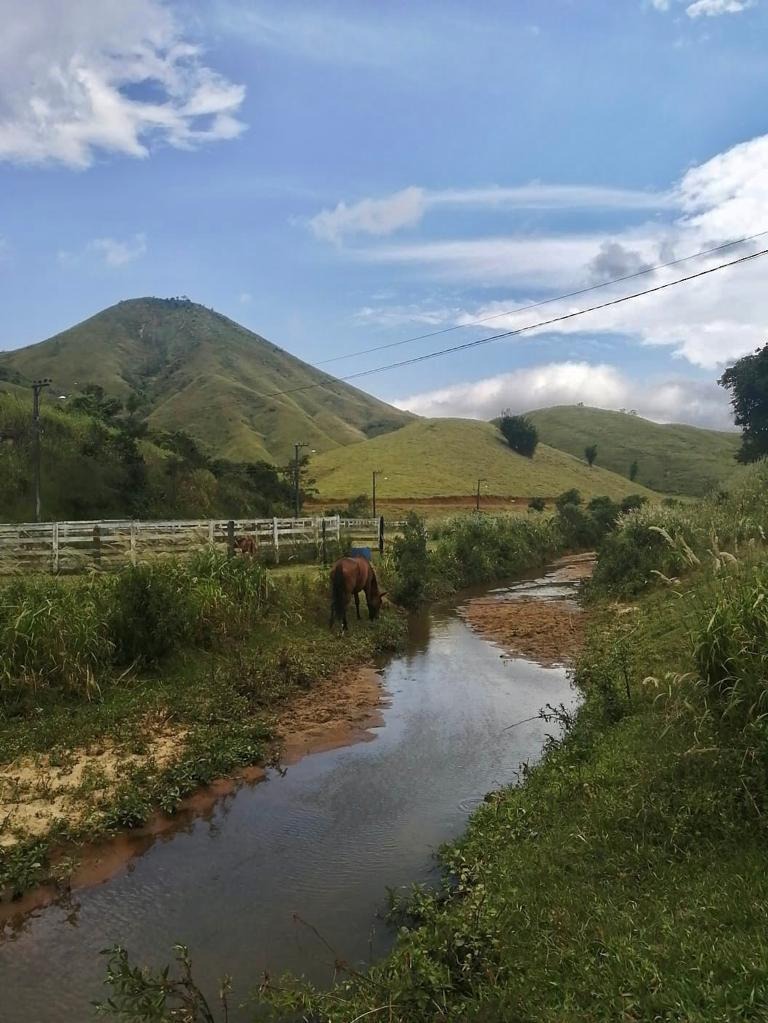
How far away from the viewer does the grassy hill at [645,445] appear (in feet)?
404

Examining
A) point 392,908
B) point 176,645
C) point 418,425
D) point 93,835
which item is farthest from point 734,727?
point 418,425

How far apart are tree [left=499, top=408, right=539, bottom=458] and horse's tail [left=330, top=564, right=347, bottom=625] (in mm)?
89995

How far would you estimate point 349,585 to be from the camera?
1517cm

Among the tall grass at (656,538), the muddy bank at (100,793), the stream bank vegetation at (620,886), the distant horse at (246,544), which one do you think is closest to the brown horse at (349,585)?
the muddy bank at (100,793)

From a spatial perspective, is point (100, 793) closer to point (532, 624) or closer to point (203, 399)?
point (532, 624)

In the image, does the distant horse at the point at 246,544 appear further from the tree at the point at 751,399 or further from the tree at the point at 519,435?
the tree at the point at 519,435

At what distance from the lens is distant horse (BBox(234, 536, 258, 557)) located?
20.1 m

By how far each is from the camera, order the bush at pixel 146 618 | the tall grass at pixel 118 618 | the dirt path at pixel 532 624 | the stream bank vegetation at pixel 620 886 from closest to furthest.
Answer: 1. the stream bank vegetation at pixel 620 886
2. the tall grass at pixel 118 618
3. the bush at pixel 146 618
4. the dirt path at pixel 532 624

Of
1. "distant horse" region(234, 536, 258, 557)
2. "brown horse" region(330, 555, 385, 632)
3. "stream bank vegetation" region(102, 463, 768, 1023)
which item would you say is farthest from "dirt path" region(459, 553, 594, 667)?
"stream bank vegetation" region(102, 463, 768, 1023)

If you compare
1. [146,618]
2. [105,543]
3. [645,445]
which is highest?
[645,445]

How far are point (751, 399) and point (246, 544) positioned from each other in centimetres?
5353

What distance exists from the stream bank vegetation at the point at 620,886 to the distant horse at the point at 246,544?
14015mm

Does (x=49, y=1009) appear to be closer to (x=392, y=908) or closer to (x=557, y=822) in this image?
(x=392, y=908)

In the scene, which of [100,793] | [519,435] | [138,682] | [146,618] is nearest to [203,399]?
[519,435]
